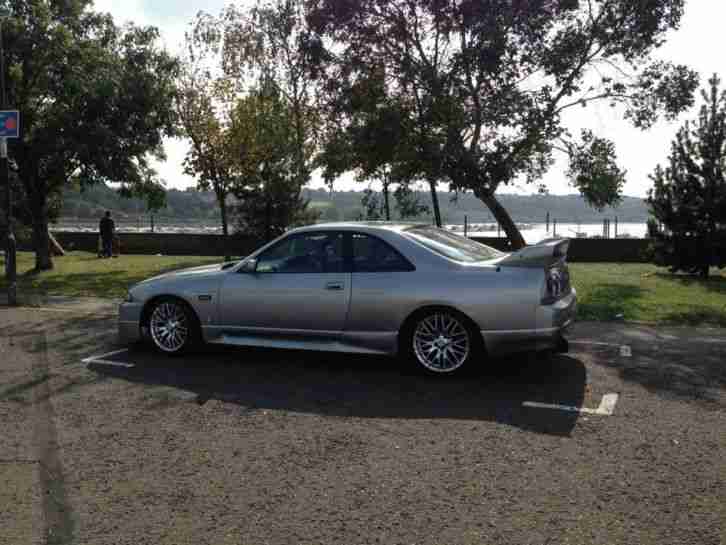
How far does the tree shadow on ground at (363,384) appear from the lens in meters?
5.64

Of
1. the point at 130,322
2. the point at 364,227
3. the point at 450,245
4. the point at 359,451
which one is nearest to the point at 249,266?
the point at 364,227

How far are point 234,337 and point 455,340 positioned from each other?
2405mm

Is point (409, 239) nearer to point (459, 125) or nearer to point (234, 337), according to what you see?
point (234, 337)

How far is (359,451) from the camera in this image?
4727 mm

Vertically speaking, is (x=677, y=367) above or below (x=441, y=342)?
below

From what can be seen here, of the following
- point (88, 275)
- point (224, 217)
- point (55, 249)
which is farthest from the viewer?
point (55, 249)

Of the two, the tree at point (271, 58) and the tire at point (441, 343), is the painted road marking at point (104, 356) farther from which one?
the tree at point (271, 58)

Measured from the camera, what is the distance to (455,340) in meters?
6.65

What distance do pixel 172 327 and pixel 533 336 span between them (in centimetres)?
397

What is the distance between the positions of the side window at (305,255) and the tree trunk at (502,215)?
10373mm

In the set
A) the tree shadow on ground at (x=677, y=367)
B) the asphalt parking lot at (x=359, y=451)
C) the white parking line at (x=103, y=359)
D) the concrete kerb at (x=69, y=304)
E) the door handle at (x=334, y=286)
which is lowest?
the asphalt parking lot at (x=359, y=451)

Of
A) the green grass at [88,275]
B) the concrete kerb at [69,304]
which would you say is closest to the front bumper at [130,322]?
the concrete kerb at [69,304]

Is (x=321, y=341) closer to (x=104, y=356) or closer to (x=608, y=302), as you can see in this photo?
(x=104, y=356)

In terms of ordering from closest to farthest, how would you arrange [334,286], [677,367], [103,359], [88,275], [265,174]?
[334,286] → [677,367] → [103,359] → [88,275] → [265,174]
